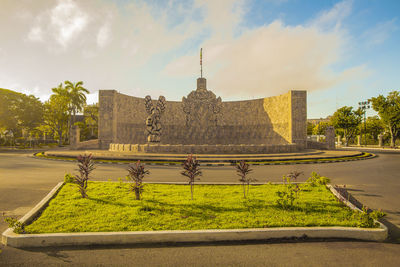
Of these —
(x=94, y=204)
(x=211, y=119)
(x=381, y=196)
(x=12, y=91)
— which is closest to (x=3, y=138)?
(x=12, y=91)

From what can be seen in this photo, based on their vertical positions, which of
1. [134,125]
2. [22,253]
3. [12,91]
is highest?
[12,91]

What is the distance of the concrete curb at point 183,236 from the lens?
446 cm

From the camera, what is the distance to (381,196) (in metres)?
7.89

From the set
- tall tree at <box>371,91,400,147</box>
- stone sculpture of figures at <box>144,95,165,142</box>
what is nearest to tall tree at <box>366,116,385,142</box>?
tall tree at <box>371,91,400,147</box>

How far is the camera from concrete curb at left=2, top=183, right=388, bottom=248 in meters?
4.46

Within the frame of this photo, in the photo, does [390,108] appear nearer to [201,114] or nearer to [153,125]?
[201,114]

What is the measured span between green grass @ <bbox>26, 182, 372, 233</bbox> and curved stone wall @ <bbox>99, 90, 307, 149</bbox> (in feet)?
93.4

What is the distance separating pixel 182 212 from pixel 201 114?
114 feet

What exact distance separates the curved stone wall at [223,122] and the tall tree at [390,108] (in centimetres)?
2124

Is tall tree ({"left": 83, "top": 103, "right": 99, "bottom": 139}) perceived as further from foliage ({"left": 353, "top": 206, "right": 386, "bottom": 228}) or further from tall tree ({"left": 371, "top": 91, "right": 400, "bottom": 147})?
tall tree ({"left": 371, "top": 91, "right": 400, "bottom": 147})

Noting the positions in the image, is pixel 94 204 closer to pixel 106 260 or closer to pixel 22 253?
pixel 22 253

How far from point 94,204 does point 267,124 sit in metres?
37.1

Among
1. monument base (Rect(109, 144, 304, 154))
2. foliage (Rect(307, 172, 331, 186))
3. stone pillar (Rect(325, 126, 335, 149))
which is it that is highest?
stone pillar (Rect(325, 126, 335, 149))

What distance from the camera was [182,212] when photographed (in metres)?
5.78
